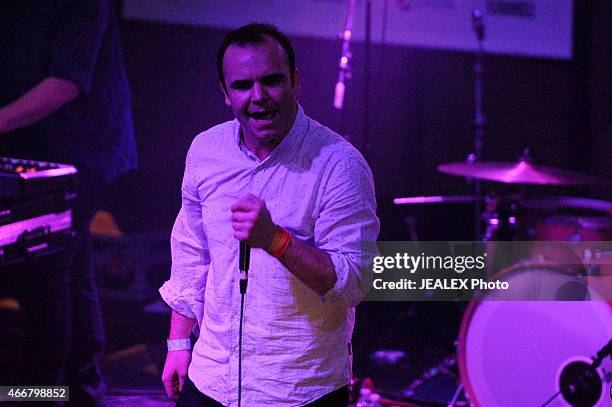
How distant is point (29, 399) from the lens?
119 inches

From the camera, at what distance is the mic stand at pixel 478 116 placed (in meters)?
3.68

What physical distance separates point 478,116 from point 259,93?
2.63 metres

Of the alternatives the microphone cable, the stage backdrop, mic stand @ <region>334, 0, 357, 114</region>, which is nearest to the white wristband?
the microphone cable

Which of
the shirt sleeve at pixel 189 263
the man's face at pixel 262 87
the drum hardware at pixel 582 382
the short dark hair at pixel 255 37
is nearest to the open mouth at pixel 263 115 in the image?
the man's face at pixel 262 87

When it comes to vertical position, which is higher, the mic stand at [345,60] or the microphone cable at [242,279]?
the mic stand at [345,60]

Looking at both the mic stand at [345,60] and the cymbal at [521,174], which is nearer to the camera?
the cymbal at [521,174]

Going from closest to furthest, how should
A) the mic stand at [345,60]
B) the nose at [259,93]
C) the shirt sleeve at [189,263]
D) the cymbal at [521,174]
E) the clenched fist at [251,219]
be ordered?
the clenched fist at [251,219]
the nose at [259,93]
the shirt sleeve at [189,263]
the cymbal at [521,174]
the mic stand at [345,60]

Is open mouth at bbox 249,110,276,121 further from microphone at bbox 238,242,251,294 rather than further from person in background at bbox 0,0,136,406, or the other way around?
person in background at bbox 0,0,136,406

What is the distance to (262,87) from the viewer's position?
5.50ft

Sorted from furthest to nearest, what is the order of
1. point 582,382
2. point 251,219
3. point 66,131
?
1. point 66,131
2. point 582,382
3. point 251,219

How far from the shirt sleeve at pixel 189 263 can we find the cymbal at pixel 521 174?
172 cm

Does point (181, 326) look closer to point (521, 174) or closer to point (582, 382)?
point (582, 382)

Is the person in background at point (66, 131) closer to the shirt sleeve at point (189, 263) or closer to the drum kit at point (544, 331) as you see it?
the shirt sleeve at point (189, 263)

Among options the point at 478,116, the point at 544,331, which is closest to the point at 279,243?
the point at 544,331
